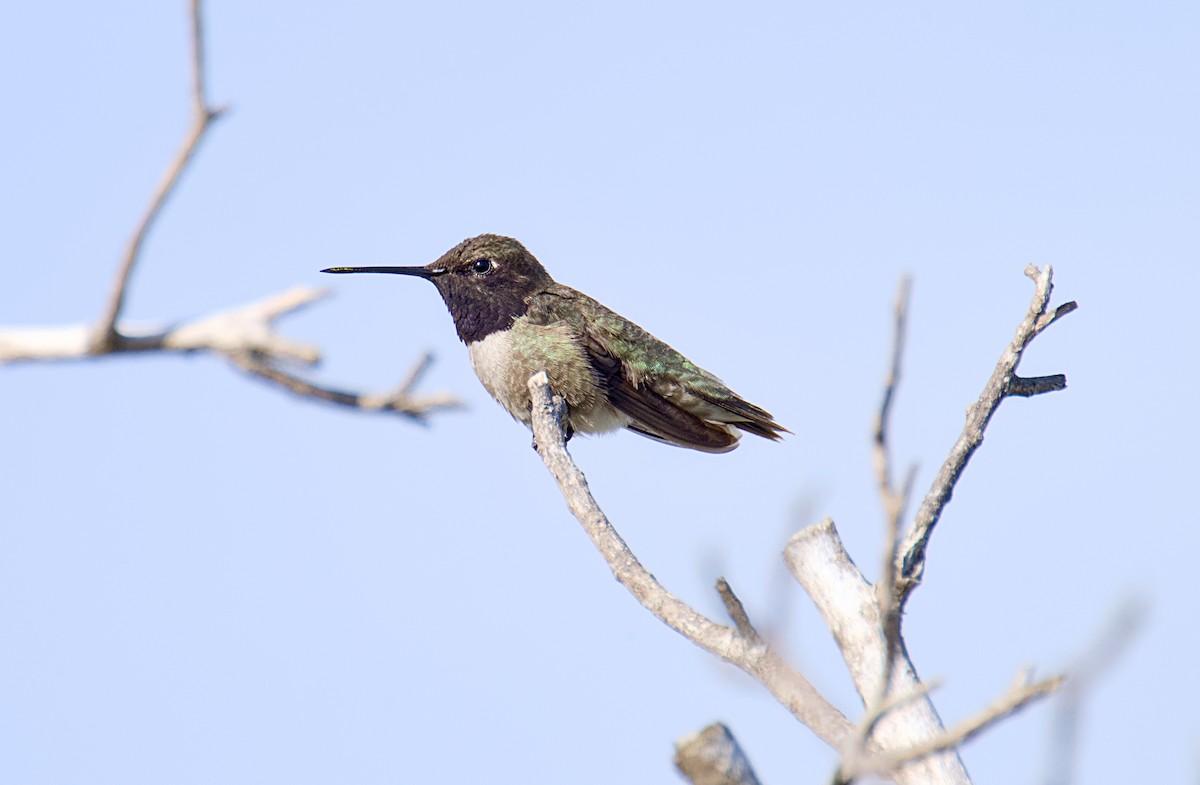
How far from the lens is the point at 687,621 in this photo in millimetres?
4562

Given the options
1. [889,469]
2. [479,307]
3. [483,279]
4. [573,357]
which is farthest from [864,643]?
[483,279]

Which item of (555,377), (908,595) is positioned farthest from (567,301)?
(908,595)

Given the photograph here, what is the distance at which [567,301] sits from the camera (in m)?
8.70

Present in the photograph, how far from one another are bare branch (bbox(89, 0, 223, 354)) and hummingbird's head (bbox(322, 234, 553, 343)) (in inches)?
245

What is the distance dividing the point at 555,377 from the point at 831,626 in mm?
3745

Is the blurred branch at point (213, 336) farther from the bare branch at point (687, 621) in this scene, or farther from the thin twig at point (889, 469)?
the bare branch at point (687, 621)

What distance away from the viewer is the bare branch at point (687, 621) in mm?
3869

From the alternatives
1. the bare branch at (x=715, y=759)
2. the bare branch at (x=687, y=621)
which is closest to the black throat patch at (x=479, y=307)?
the bare branch at (x=687, y=621)

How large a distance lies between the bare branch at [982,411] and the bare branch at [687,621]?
24.4 inches

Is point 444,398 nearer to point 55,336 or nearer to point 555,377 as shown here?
point 55,336

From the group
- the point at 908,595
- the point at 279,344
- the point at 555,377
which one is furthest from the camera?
the point at 555,377

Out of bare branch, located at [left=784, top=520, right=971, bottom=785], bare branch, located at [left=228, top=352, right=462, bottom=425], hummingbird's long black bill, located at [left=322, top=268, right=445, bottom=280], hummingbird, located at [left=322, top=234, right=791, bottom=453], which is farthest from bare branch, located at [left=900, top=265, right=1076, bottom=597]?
hummingbird's long black bill, located at [left=322, top=268, right=445, bottom=280]

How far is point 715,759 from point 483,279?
252 inches

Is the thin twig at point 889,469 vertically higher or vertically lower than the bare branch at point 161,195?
lower
